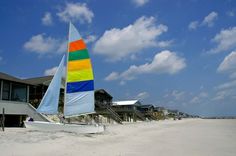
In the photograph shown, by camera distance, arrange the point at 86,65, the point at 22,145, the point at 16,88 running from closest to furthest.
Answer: the point at 22,145 < the point at 86,65 < the point at 16,88

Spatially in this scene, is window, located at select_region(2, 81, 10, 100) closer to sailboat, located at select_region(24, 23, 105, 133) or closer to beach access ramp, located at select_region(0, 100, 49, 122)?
beach access ramp, located at select_region(0, 100, 49, 122)

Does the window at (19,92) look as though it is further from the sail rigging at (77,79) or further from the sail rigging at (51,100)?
the sail rigging at (77,79)

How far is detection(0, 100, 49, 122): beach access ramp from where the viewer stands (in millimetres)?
24422

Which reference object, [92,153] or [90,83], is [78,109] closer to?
[90,83]

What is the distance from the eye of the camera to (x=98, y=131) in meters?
22.2

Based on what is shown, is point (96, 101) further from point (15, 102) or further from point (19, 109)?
point (15, 102)

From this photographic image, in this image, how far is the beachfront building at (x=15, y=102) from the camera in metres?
24.8

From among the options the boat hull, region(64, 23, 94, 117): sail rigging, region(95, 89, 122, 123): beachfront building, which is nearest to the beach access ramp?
the boat hull

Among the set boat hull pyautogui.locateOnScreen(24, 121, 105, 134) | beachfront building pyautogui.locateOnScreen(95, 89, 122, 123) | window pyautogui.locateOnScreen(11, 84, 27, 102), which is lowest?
boat hull pyautogui.locateOnScreen(24, 121, 105, 134)

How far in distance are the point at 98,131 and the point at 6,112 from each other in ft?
26.5

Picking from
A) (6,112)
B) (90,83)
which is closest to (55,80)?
(90,83)

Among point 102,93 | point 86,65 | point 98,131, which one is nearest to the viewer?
point 98,131

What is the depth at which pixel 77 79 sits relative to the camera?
23.6 m

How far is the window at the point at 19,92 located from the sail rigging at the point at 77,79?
583cm
